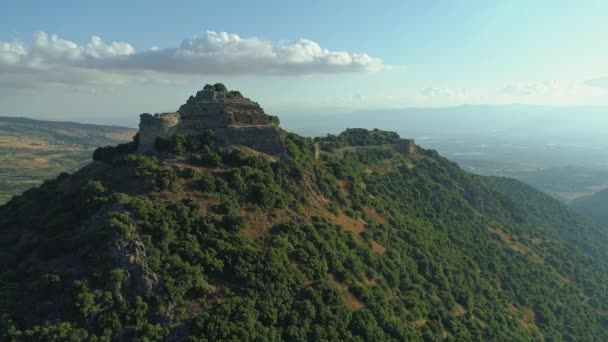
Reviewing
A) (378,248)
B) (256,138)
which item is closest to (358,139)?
(378,248)

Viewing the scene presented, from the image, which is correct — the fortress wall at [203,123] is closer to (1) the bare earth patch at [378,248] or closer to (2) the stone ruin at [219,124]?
(2) the stone ruin at [219,124]

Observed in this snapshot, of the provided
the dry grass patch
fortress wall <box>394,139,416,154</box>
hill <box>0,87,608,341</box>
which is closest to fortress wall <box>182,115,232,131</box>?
hill <box>0,87,608,341</box>

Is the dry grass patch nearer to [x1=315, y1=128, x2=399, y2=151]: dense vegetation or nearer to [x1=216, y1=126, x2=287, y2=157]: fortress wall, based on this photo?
[x1=216, y1=126, x2=287, y2=157]: fortress wall

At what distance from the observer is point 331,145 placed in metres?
60.2

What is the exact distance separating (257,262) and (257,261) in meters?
0.08

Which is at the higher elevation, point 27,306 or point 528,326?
point 27,306

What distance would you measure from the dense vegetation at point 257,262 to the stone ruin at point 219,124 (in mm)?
1777

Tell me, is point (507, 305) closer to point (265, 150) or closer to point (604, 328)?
point (604, 328)

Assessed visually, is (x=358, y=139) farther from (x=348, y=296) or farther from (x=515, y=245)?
(x=348, y=296)

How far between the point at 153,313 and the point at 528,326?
1451 inches

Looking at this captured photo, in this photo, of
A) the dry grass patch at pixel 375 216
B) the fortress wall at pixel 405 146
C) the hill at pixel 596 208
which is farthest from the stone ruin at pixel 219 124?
the hill at pixel 596 208

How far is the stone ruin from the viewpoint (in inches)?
1393

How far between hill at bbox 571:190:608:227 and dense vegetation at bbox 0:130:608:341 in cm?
6358

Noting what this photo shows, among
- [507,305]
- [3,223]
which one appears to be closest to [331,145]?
[507,305]
